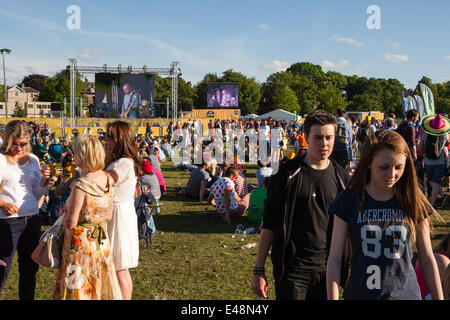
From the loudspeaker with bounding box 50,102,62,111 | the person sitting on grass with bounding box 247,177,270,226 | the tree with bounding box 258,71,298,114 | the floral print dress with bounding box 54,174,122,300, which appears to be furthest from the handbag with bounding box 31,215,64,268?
the tree with bounding box 258,71,298,114

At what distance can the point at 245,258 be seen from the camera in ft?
20.4

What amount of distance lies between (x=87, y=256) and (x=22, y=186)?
1145 mm

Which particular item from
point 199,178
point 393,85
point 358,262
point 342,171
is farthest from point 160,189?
point 393,85

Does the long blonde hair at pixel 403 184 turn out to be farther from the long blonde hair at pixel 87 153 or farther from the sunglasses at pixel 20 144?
the sunglasses at pixel 20 144

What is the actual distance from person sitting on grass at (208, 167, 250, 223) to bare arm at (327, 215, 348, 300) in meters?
6.14

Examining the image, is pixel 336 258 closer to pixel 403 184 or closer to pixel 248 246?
pixel 403 184

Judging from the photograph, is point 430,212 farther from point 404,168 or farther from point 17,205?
point 17,205

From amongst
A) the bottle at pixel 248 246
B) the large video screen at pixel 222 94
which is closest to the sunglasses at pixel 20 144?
the bottle at pixel 248 246

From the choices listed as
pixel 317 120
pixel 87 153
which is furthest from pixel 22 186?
pixel 317 120

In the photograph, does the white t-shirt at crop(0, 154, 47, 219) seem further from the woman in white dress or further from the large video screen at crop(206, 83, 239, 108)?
the large video screen at crop(206, 83, 239, 108)

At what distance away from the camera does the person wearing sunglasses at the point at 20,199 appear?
3881 mm

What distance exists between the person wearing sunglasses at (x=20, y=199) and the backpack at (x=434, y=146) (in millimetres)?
7277

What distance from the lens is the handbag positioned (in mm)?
3348
